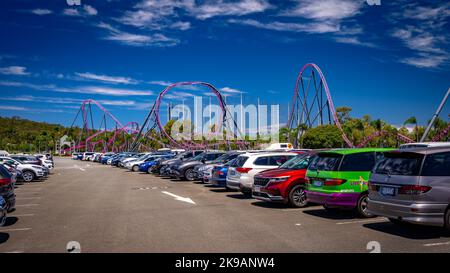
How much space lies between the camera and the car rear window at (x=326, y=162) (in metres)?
10.6

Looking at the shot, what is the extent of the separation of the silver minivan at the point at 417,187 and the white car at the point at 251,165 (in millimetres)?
6524

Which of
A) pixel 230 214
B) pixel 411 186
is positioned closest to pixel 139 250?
pixel 230 214

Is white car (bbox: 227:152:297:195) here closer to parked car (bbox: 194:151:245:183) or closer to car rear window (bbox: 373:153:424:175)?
parked car (bbox: 194:151:245:183)

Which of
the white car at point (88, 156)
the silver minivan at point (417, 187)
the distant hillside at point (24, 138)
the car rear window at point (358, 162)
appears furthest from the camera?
the distant hillside at point (24, 138)

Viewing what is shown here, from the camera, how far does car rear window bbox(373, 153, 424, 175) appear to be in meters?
8.16

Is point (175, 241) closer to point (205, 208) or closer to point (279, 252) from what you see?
point (279, 252)

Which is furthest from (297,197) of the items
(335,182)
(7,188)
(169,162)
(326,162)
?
(169,162)

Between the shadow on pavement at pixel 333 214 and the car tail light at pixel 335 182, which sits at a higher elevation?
the car tail light at pixel 335 182

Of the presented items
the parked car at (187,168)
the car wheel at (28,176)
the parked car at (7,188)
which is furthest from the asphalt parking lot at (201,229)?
the car wheel at (28,176)

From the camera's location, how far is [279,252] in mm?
7059

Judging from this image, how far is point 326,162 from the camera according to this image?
429 inches

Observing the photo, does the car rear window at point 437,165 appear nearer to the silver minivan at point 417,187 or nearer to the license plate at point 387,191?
the silver minivan at point 417,187

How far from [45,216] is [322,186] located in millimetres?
7556

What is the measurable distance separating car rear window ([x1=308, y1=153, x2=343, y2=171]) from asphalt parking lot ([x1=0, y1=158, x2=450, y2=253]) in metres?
1.29
